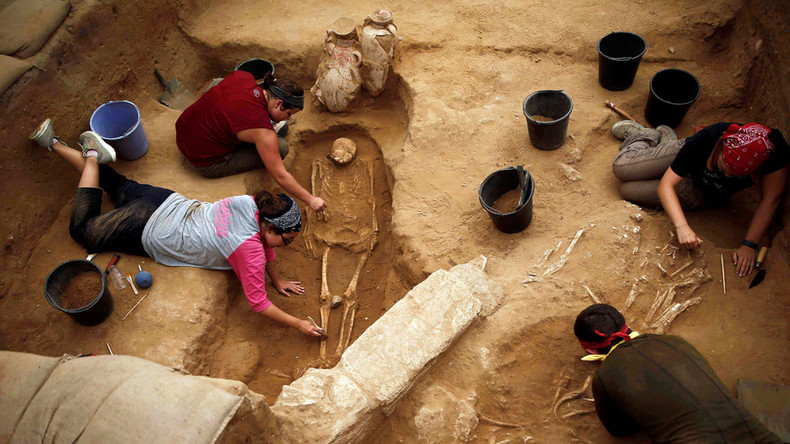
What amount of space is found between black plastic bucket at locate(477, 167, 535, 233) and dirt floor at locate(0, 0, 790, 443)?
0.13m

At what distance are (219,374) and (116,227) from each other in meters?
1.33

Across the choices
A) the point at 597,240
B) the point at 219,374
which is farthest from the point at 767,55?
the point at 219,374

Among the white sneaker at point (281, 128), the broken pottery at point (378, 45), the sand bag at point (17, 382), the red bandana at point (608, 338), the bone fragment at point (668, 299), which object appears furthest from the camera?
the white sneaker at point (281, 128)

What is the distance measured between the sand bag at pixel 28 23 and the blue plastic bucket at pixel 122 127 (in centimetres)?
67

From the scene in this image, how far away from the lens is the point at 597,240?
11.2 ft

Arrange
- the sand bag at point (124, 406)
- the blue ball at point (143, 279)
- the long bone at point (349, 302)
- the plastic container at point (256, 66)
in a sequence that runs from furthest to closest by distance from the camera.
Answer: the plastic container at point (256, 66), the long bone at point (349, 302), the blue ball at point (143, 279), the sand bag at point (124, 406)

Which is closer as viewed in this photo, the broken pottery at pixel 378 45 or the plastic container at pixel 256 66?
the broken pottery at pixel 378 45

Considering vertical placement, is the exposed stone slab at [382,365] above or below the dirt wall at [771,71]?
below

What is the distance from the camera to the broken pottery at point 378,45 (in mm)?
4656

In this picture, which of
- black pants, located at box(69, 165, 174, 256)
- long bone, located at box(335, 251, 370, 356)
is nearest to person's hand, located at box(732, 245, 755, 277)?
long bone, located at box(335, 251, 370, 356)

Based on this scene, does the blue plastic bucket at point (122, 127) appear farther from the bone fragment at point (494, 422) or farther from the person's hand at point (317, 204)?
the bone fragment at point (494, 422)

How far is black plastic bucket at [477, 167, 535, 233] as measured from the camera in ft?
11.8

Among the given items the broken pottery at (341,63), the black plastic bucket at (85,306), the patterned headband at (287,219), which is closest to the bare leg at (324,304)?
the patterned headband at (287,219)

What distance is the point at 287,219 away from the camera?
346 centimetres
